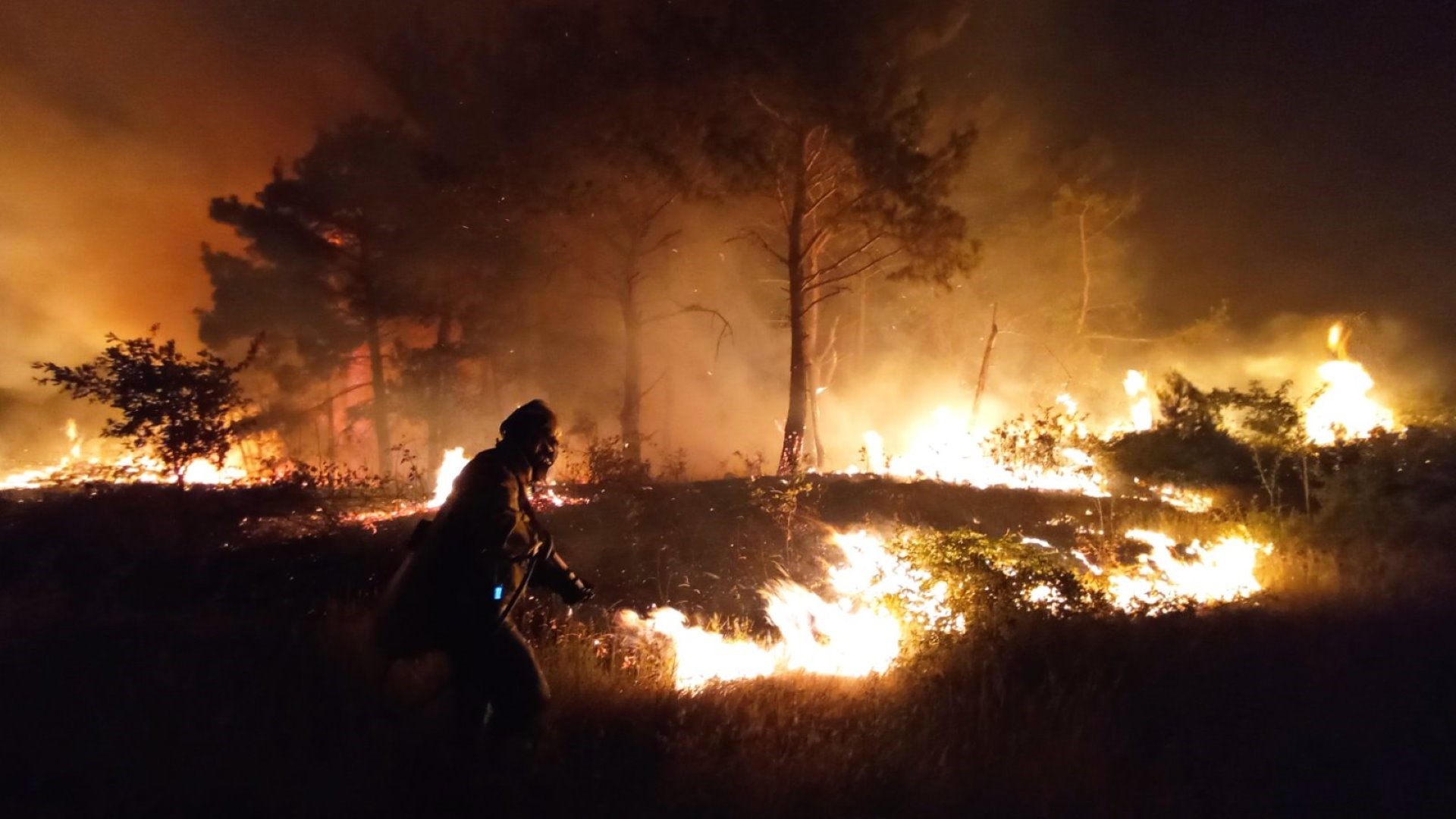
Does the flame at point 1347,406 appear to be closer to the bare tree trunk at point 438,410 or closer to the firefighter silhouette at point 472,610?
the firefighter silhouette at point 472,610

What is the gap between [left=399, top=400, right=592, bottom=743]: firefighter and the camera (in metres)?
3.54

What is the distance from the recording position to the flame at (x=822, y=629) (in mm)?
5652

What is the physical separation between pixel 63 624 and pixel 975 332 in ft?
94.7

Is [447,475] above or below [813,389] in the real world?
below

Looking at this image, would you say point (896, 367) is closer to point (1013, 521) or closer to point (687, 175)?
point (687, 175)

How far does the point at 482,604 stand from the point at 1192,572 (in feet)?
25.1

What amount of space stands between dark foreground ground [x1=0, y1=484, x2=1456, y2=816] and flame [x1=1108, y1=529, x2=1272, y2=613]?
1008 millimetres

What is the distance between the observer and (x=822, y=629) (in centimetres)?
782

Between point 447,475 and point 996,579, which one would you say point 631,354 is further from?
point 996,579

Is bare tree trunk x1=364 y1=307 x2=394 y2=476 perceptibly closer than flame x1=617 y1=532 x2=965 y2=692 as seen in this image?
No

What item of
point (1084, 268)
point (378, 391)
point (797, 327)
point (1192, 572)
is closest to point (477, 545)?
point (1192, 572)

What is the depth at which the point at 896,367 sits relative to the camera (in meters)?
31.0

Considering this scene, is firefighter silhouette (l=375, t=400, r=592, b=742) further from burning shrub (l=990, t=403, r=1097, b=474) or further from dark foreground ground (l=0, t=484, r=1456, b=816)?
burning shrub (l=990, t=403, r=1097, b=474)

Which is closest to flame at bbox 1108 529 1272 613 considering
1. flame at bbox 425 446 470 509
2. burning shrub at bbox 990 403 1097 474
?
burning shrub at bbox 990 403 1097 474
